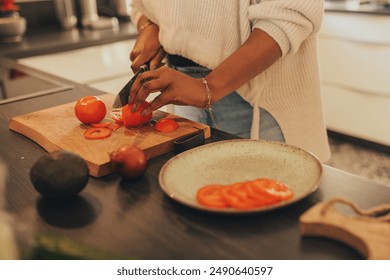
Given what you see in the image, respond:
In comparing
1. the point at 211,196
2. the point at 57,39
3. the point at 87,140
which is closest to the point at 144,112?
the point at 87,140

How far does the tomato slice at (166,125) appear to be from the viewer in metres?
0.96

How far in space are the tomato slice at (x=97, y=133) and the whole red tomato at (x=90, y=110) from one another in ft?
0.11

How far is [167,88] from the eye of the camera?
3.01 ft

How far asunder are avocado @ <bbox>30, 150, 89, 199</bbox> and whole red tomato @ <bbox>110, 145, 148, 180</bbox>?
7 cm

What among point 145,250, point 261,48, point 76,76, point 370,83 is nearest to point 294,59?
point 261,48

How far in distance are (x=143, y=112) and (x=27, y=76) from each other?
33.3 inches

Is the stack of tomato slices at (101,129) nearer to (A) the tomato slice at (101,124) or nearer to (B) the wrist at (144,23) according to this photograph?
(A) the tomato slice at (101,124)

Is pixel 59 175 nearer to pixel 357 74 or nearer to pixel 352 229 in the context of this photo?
pixel 352 229

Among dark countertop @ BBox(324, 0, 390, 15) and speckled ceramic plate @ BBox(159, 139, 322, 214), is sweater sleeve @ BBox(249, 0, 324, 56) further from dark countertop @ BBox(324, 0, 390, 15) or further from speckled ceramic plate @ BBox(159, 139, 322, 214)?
dark countertop @ BBox(324, 0, 390, 15)

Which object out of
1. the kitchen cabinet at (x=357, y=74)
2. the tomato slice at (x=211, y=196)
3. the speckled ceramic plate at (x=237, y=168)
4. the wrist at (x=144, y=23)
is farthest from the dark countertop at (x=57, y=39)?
the tomato slice at (x=211, y=196)

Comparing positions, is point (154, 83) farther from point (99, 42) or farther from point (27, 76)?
point (99, 42)

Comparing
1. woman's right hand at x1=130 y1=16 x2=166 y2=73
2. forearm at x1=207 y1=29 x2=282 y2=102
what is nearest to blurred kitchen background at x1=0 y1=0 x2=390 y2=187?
woman's right hand at x1=130 y1=16 x2=166 y2=73

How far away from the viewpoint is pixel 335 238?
0.58m

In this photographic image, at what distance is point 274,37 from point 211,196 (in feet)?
1.49
